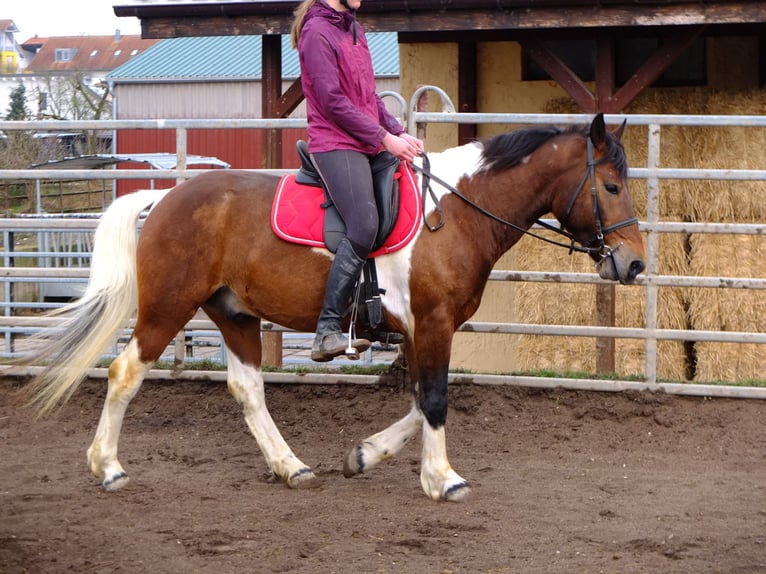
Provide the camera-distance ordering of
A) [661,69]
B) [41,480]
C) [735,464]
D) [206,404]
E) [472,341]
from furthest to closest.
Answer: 1. [472,341]
2. [661,69]
3. [206,404]
4. [735,464]
5. [41,480]

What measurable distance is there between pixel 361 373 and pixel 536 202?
2.59 meters

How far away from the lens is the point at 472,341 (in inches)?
395

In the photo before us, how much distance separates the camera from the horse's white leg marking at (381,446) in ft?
18.6

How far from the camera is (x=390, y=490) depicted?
5.64 metres

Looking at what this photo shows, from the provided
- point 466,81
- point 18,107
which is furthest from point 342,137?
point 18,107

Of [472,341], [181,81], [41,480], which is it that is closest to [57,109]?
[181,81]

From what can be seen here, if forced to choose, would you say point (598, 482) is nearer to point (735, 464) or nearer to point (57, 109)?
point (735, 464)

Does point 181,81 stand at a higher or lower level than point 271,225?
higher

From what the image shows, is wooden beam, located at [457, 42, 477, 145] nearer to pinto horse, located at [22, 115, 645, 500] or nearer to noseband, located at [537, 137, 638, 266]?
pinto horse, located at [22, 115, 645, 500]

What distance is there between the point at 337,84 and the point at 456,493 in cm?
222

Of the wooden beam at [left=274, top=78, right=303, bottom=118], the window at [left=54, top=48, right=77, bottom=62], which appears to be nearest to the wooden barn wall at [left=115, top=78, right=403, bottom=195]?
the wooden beam at [left=274, top=78, right=303, bottom=118]

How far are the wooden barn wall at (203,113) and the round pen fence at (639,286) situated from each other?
976 inches

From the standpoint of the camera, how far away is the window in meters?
85.3

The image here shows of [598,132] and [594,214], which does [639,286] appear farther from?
[598,132]
